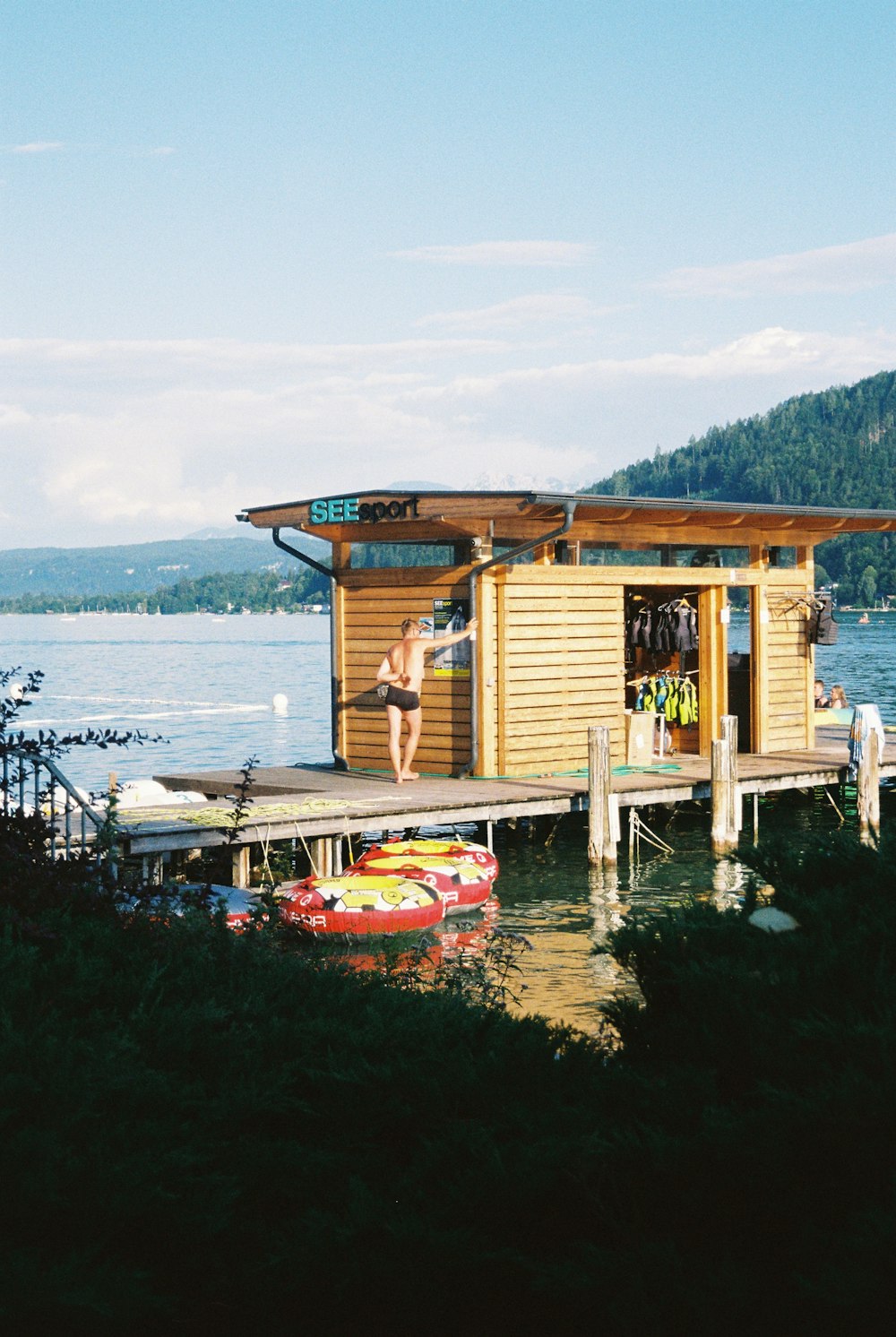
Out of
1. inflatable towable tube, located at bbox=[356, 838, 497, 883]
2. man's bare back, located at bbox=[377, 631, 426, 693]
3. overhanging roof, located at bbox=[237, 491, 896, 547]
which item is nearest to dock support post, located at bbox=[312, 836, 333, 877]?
inflatable towable tube, located at bbox=[356, 838, 497, 883]

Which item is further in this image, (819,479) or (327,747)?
(819,479)

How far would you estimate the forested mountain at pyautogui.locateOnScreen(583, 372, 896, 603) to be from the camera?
141m

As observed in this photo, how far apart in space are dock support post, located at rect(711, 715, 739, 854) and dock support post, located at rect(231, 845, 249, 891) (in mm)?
5605

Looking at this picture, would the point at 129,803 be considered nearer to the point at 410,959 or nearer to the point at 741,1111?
the point at 410,959

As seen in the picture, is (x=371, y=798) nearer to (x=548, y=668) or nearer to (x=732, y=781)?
(x=548, y=668)

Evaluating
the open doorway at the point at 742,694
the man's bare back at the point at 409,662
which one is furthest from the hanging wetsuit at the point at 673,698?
the man's bare back at the point at 409,662

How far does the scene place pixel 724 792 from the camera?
1691cm

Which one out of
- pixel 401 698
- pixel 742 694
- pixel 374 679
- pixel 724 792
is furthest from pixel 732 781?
pixel 374 679

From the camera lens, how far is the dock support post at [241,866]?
13.9 metres

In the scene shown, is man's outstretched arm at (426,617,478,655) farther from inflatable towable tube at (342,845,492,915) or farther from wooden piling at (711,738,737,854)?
inflatable towable tube at (342,845,492,915)

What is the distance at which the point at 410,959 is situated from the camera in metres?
7.79

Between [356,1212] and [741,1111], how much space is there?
1.00 m

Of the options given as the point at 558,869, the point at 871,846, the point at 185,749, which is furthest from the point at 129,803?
the point at 185,749

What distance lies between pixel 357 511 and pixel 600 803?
4118 millimetres
